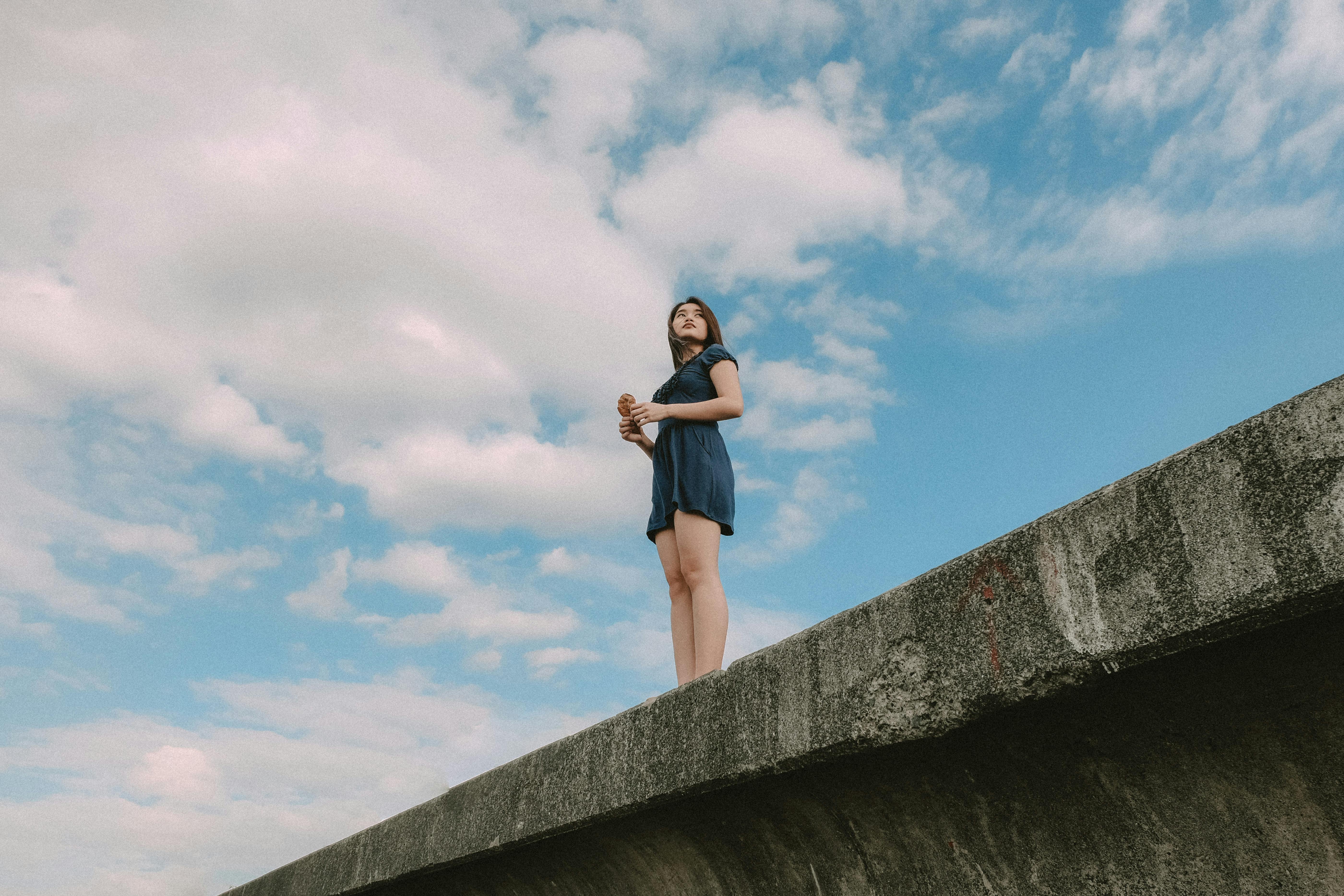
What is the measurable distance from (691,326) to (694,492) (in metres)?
0.89

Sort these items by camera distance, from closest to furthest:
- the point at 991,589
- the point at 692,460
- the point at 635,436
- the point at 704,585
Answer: the point at 991,589 → the point at 704,585 → the point at 692,460 → the point at 635,436

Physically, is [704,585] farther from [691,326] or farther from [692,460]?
[691,326]

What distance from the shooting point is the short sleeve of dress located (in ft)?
13.0

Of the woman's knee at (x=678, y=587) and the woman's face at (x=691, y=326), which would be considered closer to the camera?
the woman's knee at (x=678, y=587)

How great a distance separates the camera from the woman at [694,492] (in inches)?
140

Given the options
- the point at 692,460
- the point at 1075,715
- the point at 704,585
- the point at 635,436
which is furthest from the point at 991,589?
the point at 635,436

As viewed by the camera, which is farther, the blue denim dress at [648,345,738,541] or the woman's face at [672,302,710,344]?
the woman's face at [672,302,710,344]

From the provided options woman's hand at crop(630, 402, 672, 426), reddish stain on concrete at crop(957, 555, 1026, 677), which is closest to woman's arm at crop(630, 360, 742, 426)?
woman's hand at crop(630, 402, 672, 426)

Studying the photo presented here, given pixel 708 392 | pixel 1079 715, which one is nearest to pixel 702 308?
pixel 708 392

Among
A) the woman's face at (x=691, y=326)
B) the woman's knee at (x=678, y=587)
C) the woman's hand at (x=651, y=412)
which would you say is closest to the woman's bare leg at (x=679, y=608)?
the woman's knee at (x=678, y=587)

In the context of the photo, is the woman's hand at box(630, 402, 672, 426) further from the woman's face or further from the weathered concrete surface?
the weathered concrete surface

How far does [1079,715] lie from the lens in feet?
6.01

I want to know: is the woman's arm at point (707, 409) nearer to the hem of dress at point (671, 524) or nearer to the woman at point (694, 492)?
the woman at point (694, 492)

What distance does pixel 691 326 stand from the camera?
423 centimetres
